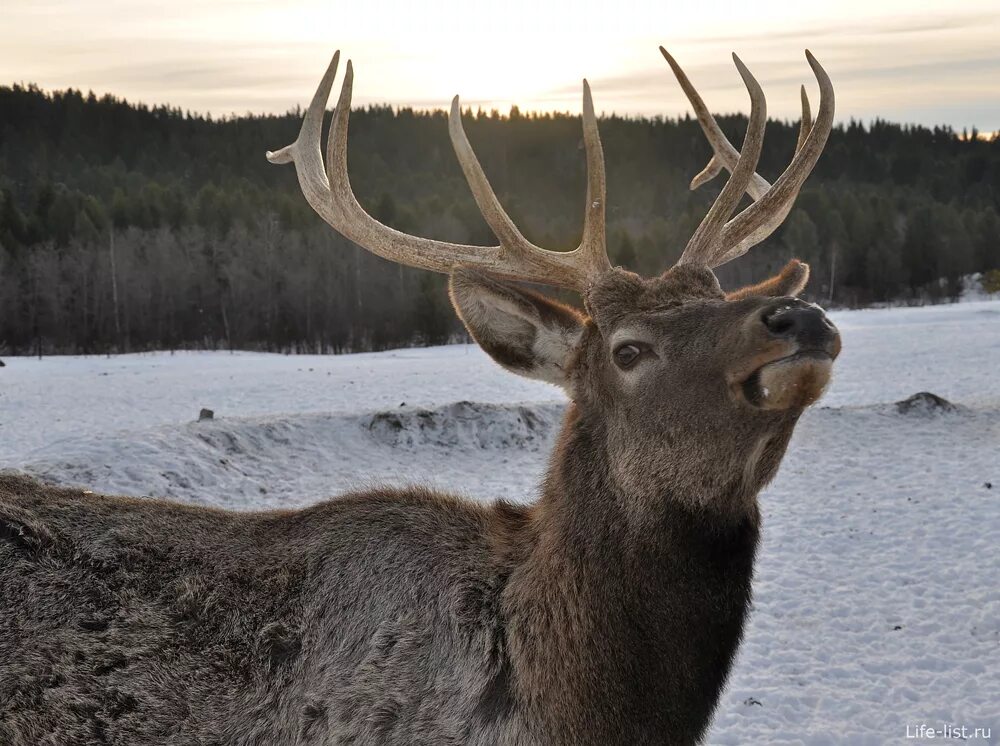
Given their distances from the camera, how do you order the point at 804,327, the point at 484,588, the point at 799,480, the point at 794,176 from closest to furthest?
the point at 804,327, the point at 484,588, the point at 794,176, the point at 799,480

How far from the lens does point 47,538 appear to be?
155 inches

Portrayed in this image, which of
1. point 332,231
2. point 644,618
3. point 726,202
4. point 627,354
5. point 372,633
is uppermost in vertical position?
point 332,231

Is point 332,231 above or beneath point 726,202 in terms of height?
above

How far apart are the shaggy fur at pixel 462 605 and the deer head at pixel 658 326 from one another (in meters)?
0.02

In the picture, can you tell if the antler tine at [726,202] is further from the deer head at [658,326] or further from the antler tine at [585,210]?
the antler tine at [585,210]

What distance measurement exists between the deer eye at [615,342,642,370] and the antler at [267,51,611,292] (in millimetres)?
582

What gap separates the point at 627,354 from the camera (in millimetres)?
3947

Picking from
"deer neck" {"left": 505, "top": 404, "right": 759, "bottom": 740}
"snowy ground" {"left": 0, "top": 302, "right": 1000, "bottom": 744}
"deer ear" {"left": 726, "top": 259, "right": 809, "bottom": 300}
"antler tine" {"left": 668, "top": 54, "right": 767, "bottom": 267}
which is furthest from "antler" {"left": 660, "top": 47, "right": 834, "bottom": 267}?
"snowy ground" {"left": 0, "top": 302, "right": 1000, "bottom": 744}

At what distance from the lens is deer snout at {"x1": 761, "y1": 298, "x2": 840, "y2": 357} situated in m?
3.29

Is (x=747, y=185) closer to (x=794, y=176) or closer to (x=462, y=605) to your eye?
(x=794, y=176)

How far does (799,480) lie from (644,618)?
11.4 meters

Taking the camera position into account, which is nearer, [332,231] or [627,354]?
[627,354]

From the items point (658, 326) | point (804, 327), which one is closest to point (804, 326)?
point (804, 327)

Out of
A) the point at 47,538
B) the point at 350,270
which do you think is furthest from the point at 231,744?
the point at 350,270
